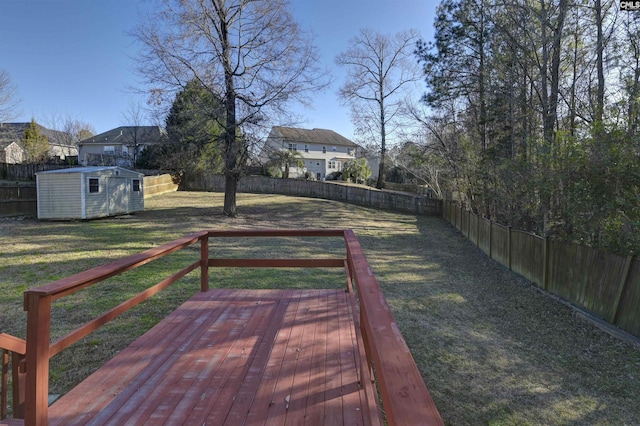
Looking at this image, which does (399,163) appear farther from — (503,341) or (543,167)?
(503,341)

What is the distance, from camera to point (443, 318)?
5.29m

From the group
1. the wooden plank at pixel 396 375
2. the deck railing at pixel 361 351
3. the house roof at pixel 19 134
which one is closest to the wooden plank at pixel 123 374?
the deck railing at pixel 361 351

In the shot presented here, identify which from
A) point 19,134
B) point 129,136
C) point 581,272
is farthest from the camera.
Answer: point 129,136

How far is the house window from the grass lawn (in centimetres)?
245

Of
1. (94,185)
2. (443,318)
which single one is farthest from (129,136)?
(443,318)

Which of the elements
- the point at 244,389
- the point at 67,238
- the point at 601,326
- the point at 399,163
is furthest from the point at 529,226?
the point at 67,238

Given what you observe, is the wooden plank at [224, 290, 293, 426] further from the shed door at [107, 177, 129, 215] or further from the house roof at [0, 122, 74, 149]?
the house roof at [0, 122, 74, 149]

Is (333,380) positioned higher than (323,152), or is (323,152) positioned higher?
(323,152)

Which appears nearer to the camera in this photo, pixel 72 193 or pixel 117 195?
pixel 72 193

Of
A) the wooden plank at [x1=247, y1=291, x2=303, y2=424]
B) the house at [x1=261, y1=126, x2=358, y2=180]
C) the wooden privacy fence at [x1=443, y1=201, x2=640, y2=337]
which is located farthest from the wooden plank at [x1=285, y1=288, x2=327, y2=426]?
the house at [x1=261, y1=126, x2=358, y2=180]

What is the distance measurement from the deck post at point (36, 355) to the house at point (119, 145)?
2801 cm

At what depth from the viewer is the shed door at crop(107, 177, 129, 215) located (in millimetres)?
14477

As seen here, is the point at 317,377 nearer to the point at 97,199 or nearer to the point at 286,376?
the point at 286,376

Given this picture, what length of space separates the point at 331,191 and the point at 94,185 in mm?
14328
